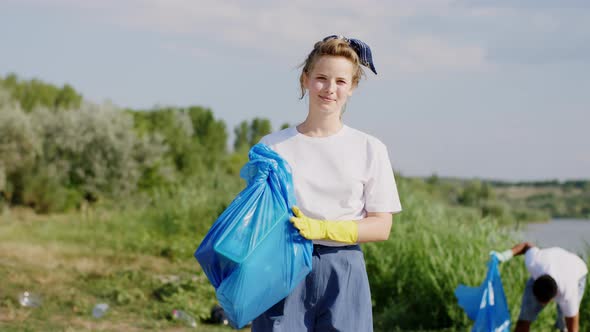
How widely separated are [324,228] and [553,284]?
3.45 meters

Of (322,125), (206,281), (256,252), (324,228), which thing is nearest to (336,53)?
(322,125)

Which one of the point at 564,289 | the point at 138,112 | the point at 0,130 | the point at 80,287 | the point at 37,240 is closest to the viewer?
the point at 564,289

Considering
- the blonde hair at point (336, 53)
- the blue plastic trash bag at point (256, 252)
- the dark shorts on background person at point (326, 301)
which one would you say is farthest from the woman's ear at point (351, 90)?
the dark shorts on background person at point (326, 301)

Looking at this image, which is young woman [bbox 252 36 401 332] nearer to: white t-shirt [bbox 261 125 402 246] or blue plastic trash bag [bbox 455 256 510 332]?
white t-shirt [bbox 261 125 402 246]

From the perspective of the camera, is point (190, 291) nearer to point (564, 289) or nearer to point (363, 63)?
point (564, 289)

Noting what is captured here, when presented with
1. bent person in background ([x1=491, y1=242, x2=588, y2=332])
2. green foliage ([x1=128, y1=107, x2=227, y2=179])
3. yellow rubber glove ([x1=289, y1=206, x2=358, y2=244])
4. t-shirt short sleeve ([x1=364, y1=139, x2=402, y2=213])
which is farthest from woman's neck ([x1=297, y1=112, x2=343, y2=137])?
green foliage ([x1=128, y1=107, x2=227, y2=179])

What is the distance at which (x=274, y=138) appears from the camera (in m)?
2.42

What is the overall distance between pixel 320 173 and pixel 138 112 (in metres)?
27.5

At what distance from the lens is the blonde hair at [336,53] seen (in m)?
2.38

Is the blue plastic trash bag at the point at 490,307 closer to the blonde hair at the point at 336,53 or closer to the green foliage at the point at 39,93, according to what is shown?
the blonde hair at the point at 336,53

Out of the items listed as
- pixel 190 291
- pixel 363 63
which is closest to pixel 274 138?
pixel 363 63

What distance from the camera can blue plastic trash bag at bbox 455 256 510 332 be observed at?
17.1ft

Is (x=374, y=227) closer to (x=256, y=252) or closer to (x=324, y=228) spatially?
(x=324, y=228)

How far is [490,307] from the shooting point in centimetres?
525
